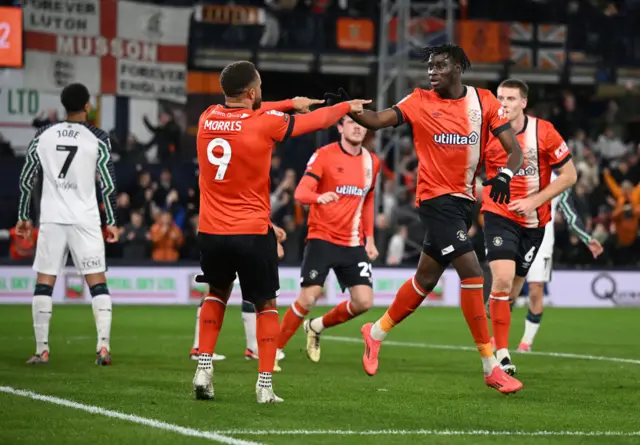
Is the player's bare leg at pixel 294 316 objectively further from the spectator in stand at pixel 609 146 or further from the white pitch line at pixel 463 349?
the spectator in stand at pixel 609 146

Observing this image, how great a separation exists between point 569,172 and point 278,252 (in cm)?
287

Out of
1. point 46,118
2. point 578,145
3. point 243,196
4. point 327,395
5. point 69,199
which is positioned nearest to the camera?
point 243,196

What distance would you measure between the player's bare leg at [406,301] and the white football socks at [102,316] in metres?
2.49

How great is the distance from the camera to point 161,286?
23438 mm

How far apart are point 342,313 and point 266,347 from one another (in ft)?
11.8

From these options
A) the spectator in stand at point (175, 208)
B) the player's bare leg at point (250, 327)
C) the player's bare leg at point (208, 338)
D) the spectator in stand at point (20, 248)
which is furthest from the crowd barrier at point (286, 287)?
the player's bare leg at point (208, 338)

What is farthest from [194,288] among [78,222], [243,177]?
[243,177]

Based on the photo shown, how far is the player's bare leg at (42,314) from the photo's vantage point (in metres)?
11.2

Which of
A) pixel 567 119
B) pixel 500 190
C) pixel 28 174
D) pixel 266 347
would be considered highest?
pixel 567 119

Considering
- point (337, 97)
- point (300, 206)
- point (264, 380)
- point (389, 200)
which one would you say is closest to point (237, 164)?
point (337, 97)

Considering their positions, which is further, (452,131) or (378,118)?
(452,131)

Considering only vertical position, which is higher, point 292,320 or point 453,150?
point 453,150

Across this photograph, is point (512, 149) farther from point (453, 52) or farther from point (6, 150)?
point (6, 150)

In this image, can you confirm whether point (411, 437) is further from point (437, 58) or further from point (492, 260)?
point (492, 260)
